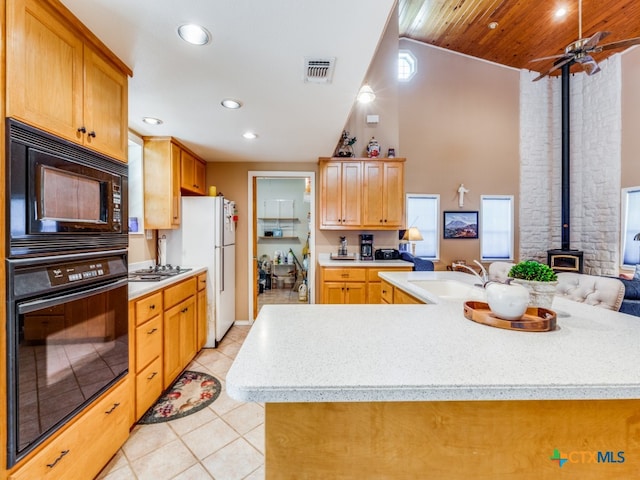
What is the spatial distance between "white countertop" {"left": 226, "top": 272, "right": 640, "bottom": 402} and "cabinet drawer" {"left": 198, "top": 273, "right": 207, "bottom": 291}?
2.00 meters

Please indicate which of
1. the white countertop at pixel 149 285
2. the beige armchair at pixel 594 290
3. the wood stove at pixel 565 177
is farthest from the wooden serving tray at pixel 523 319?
the wood stove at pixel 565 177

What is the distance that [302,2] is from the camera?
3.82 ft

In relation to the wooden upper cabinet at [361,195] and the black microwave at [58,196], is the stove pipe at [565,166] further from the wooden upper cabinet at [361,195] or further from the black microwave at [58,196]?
the black microwave at [58,196]

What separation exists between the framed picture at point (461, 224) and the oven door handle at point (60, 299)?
521 cm

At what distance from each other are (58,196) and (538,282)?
6.59ft

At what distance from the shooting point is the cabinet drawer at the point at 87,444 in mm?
1119

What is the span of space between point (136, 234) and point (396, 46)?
452cm

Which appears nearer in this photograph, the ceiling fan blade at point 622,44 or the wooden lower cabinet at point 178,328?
the wooden lower cabinet at point 178,328

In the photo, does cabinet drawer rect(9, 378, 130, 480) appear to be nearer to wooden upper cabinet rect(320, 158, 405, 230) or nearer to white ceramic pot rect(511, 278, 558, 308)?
white ceramic pot rect(511, 278, 558, 308)

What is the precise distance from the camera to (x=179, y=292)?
2479 millimetres

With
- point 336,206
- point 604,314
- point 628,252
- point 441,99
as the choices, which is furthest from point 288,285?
point 628,252

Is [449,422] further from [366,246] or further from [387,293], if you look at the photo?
[366,246]

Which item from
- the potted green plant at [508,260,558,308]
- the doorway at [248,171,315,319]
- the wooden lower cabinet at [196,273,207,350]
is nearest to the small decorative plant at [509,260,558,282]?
the potted green plant at [508,260,558,308]

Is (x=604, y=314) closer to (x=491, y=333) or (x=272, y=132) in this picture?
(x=491, y=333)
